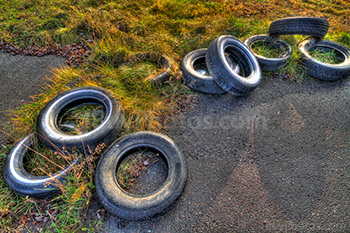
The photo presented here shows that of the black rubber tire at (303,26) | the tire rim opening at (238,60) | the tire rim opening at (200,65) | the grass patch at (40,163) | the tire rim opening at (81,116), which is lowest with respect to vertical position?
the grass patch at (40,163)

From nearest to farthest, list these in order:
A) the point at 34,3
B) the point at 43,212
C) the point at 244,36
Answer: the point at 43,212 → the point at 244,36 → the point at 34,3

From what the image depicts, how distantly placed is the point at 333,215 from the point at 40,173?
427 centimetres

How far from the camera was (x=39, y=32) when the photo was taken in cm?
536

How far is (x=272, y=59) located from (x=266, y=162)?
2.56 meters

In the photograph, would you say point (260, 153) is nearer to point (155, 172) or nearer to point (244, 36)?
point (155, 172)

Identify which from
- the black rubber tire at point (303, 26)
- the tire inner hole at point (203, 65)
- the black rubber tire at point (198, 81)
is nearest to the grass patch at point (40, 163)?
the black rubber tire at point (198, 81)

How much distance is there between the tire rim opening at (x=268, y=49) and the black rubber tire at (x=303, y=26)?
1.12 feet

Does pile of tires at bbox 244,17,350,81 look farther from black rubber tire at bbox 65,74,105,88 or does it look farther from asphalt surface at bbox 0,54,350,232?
black rubber tire at bbox 65,74,105,88

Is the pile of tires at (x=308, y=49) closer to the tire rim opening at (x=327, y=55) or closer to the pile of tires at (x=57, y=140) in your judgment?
the tire rim opening at (x=327, y=55)

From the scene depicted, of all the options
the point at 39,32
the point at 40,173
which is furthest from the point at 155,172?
the point at 39,32

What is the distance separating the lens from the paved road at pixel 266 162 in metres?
2.44

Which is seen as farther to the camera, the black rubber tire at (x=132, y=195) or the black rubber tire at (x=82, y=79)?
the black rubber tire at (x=82, y=79)

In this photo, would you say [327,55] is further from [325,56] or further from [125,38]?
[125,38]

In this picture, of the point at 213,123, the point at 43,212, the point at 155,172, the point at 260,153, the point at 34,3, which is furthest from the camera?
the point at 34,3
